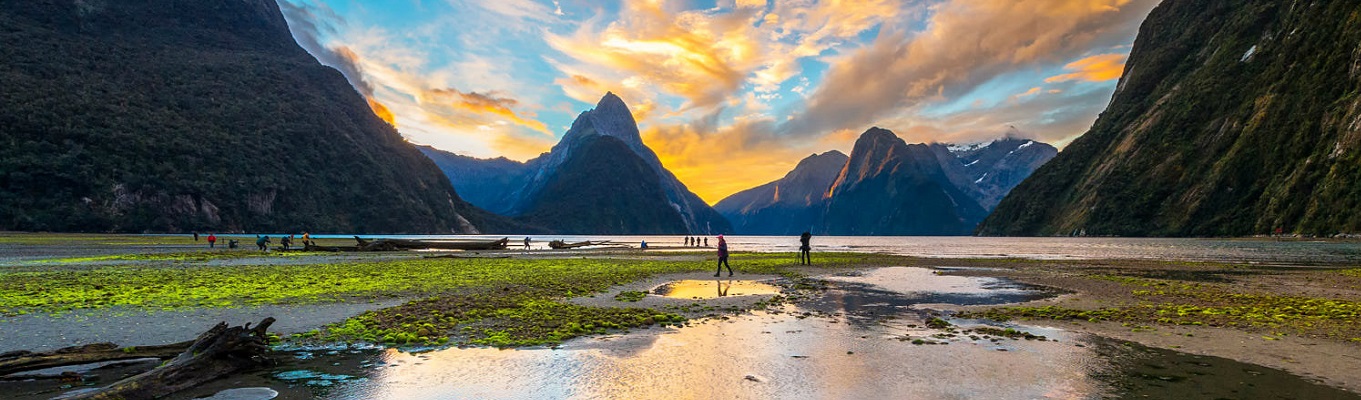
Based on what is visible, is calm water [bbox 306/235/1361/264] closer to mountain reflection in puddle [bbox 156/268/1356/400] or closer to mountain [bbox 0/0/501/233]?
mountain reflection in puddle [bbox 156/268/1356/400]

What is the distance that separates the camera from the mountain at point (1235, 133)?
104438mm

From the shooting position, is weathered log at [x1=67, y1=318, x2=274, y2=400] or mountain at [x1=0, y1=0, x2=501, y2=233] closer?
weathered log at [x1=67, y1=318, x2=274, y2=400]

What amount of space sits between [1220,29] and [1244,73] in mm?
44047

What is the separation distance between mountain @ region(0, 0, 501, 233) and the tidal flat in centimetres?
13170

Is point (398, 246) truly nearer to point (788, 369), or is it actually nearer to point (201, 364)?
point (201, 364)

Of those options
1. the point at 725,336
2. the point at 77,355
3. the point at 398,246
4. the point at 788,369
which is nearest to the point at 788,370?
the point at 788,369

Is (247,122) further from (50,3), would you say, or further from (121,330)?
(121,330)

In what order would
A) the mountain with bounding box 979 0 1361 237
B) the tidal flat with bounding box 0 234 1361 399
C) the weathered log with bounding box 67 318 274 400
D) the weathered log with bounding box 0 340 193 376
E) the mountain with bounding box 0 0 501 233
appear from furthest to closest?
the mountain with bounding box 0 0 501 233 < the mountain with bounding box 979 0 1361 237 < the tidal flat with bounding box 0 234 1361 399 < the weathered log with bounding box 0 340 193 376 < the weathered log with bounding box 67 318 274 400

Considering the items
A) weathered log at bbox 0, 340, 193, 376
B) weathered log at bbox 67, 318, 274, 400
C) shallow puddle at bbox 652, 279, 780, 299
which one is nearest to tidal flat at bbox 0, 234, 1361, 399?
weathered log at bbox 0, 340, 193, 376

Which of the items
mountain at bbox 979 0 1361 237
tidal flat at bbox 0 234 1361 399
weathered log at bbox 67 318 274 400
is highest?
mountain at bbox 979 0 1361 237

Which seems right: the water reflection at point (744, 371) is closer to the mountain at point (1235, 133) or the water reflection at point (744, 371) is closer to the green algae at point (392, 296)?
the green algae at point (392, 296)

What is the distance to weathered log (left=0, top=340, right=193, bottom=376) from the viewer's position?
8.03 m

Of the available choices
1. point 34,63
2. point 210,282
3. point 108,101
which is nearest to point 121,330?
point 210,282

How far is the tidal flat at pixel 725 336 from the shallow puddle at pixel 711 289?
0.82 m
